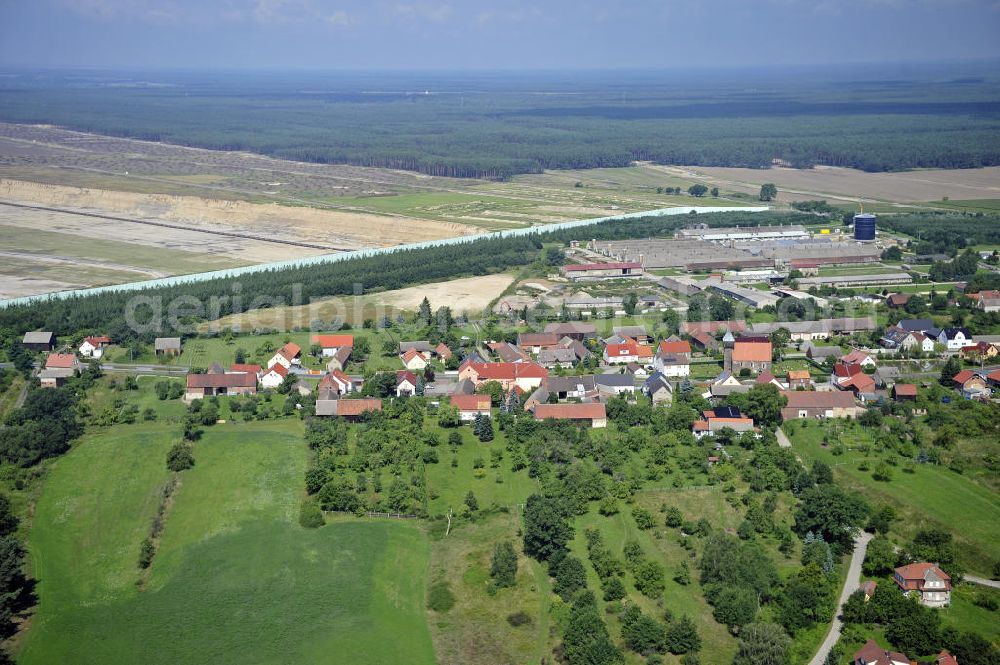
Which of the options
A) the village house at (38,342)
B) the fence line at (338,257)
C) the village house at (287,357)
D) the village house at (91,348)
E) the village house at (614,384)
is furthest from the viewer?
the fence line at (338,257)

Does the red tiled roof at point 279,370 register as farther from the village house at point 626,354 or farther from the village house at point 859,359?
the village house at point 859,359

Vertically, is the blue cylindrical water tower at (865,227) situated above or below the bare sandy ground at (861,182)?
above

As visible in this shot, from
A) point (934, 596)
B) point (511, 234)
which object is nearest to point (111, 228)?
point (511, 234)

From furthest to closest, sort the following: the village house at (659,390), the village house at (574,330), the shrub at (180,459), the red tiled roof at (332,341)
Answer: the village house at (574,330) < the red tiled roof at (332,341) < the village house at (659,390) < the shrub at (180,459)

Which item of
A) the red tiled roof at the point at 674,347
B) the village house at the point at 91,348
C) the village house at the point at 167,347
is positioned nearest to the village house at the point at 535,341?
the red tiled roof at the point at 674,347

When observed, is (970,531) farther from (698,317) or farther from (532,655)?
(698,317)

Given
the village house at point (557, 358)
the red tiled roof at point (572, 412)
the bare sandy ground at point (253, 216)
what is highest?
the red tiled roof at point (572, 412)
